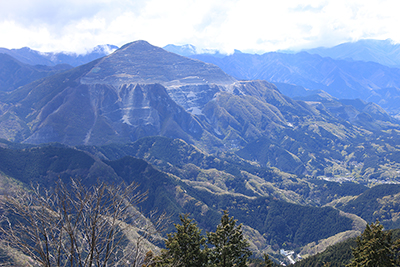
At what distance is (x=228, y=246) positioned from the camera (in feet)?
126

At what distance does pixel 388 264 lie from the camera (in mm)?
37906

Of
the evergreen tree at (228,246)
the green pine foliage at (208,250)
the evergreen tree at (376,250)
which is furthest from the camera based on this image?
the evergreen tree at (228,246)

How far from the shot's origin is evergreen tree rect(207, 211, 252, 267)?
38969mm

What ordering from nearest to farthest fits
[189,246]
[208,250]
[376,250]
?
[376,250] < [189,246] < [208,250]

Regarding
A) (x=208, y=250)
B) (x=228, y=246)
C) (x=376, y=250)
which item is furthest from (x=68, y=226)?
(x=376, y=250)

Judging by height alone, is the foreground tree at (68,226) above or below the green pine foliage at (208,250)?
above

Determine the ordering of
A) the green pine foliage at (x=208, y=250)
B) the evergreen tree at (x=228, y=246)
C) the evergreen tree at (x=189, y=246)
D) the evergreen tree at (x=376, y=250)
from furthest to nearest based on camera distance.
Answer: the evergreen tree at (x=228, y=246), the green pine foliage at (x=208, y=250), the evergreen tree at (x=376, y=250), the evergreen tree at (x=189, y=246)

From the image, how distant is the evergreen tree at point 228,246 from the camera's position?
3897 cm

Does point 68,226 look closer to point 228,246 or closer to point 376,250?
point 228,246

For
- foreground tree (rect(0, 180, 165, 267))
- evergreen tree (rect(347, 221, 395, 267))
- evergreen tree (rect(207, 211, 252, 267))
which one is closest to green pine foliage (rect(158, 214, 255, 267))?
evergreen tree (rect(207, 211, 252, 267))

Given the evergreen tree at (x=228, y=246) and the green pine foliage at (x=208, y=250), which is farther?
the evergreen tree at (x=228, y=246)

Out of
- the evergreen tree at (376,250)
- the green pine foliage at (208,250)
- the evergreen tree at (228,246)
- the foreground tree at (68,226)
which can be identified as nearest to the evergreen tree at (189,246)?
the green pine foliage at (208,250)

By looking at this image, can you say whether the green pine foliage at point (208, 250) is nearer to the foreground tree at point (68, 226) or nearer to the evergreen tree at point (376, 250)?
the evergreen tree at point (376, 250)

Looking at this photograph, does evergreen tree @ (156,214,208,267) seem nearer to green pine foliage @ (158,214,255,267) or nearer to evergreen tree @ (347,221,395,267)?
green pine foliage @ (158,214,255,267)
